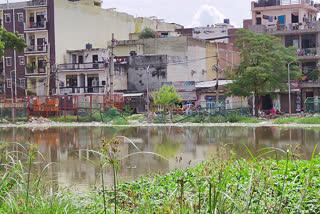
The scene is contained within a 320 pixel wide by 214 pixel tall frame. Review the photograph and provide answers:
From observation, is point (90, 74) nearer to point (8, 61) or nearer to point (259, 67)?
point (8, 61)

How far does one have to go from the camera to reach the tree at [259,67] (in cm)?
4603

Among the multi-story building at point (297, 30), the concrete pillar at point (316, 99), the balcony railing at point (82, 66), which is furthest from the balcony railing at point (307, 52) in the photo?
the balcony railing at point (82, 66)

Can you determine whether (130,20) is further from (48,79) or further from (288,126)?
(288,126)

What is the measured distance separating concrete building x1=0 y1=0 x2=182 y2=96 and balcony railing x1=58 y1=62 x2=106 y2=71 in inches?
42.9

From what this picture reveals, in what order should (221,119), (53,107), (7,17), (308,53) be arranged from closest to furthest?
(221,119) < (53,107) < (308,53) < (7,17)

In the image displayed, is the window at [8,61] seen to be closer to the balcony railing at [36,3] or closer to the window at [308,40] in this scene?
the balcony railing at [36,3]

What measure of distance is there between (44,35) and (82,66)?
653 cm

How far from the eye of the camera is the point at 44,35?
218 ft

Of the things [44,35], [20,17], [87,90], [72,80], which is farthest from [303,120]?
[20,17]

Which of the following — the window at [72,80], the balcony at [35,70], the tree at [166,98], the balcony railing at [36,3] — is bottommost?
the tree at [166,98]

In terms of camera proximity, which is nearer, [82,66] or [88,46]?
[82,66]

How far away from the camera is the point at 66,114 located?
53.2 meters

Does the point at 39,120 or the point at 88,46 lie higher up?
the point at 88,46

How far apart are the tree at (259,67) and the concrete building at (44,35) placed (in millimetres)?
24615
